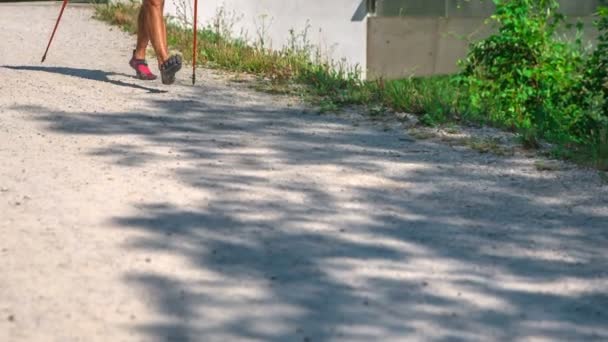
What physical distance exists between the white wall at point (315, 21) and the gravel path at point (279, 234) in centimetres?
552

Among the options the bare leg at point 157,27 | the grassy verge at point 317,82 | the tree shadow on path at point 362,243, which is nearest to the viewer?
the tree shadow on path at point 362,243

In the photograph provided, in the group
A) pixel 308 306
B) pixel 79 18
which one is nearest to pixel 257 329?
pixel 308 306

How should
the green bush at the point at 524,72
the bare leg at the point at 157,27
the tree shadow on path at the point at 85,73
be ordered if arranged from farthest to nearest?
the tree shadow on path at the point at 85,73 < the bare leg at the point at 157,27 < the green bush at the point at 524,72

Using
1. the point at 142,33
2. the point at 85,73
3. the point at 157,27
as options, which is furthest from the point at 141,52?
the point at 85,73

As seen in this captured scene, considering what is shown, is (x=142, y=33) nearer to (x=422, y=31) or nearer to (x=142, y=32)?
(x=142, y=32)

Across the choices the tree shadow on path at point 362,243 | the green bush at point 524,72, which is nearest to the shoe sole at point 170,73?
the tree shadow on path at point 362,243

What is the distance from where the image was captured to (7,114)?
24.5 feet

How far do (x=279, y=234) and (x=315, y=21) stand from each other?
8.96 m

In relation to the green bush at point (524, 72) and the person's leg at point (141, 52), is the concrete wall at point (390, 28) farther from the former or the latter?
the green bush at point (524, 72)

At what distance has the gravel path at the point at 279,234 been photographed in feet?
12.8

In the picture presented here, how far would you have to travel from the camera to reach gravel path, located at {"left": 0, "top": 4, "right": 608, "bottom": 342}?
12.8 ft

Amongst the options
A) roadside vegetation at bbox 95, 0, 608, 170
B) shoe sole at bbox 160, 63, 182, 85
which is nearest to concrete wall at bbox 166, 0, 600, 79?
shoe sole at bbox 160, 63, 182, 85

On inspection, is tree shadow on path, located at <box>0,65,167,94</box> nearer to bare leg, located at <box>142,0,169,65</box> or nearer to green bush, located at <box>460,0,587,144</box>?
bare leg, located at <box>142,0,169,65</box>

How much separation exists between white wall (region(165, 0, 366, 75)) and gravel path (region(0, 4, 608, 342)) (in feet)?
18.1
